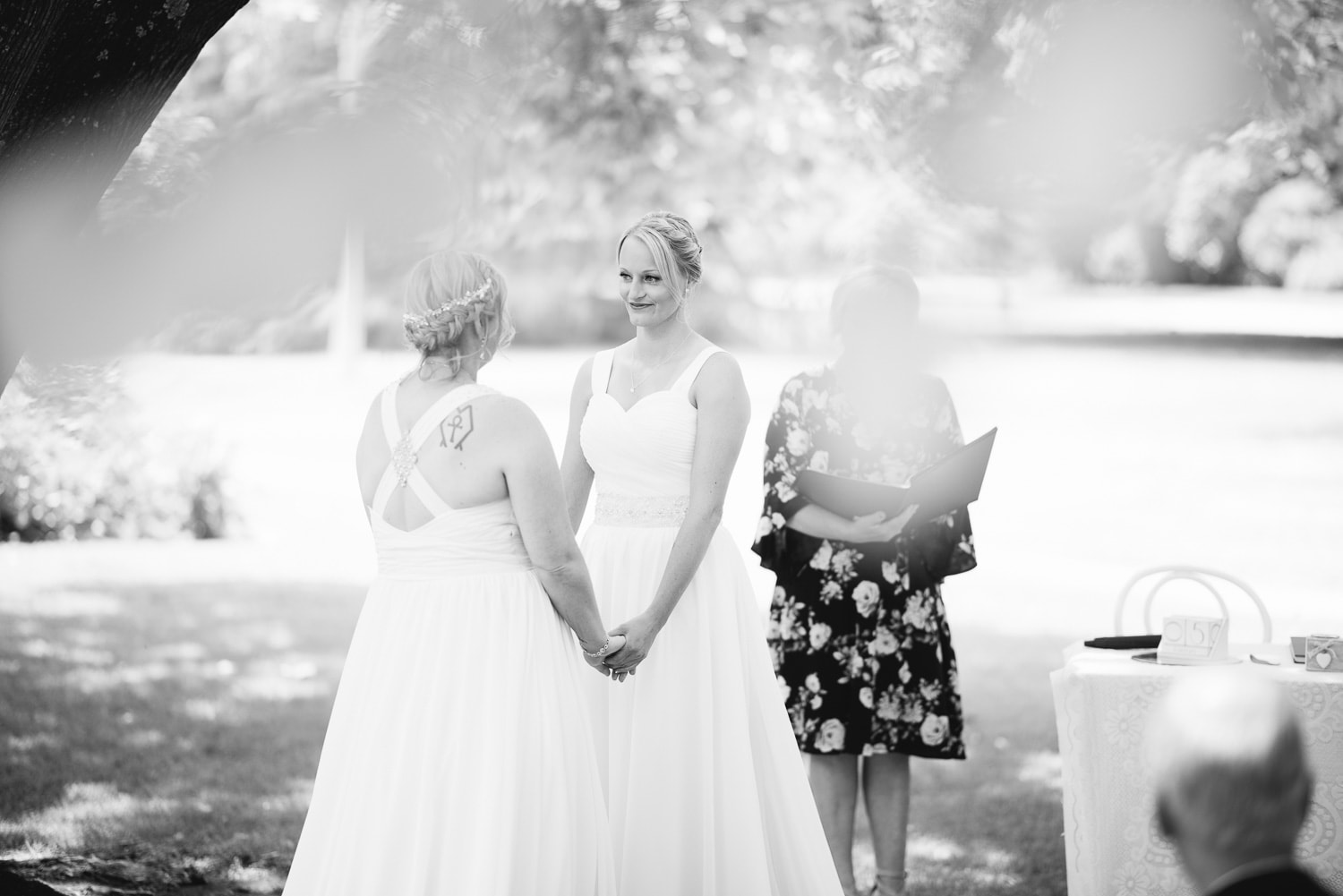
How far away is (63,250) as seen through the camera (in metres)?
3.88

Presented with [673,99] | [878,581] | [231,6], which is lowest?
[878,581]

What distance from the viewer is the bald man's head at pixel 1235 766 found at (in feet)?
5.52

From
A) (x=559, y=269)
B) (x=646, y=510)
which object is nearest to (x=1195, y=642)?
(x=646, y=510)

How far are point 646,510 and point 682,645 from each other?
1.39 feet

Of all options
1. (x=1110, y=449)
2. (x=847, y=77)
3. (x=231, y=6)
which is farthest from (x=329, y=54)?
(x=1110, y=449)

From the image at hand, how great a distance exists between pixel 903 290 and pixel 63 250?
2.59 meters

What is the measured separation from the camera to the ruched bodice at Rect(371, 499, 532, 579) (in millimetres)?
3506

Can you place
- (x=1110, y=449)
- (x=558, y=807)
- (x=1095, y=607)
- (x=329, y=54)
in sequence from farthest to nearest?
(x=1110, y=449) < (x=1095, y=607) < (x=329, y=54) < (x=558, y=807)

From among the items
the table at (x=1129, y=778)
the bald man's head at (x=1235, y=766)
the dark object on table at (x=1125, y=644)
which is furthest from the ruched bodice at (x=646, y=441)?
the bald man's head at (x=1235, y=766)

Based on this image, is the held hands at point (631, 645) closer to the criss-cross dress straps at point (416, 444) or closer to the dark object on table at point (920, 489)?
the criss-cross dress straps at point (416, 444)

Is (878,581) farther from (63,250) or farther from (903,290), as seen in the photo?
(63,250)

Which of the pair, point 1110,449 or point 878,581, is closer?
point 878,581

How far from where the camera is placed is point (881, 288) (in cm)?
464

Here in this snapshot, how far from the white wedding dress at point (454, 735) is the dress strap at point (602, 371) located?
919 mm
